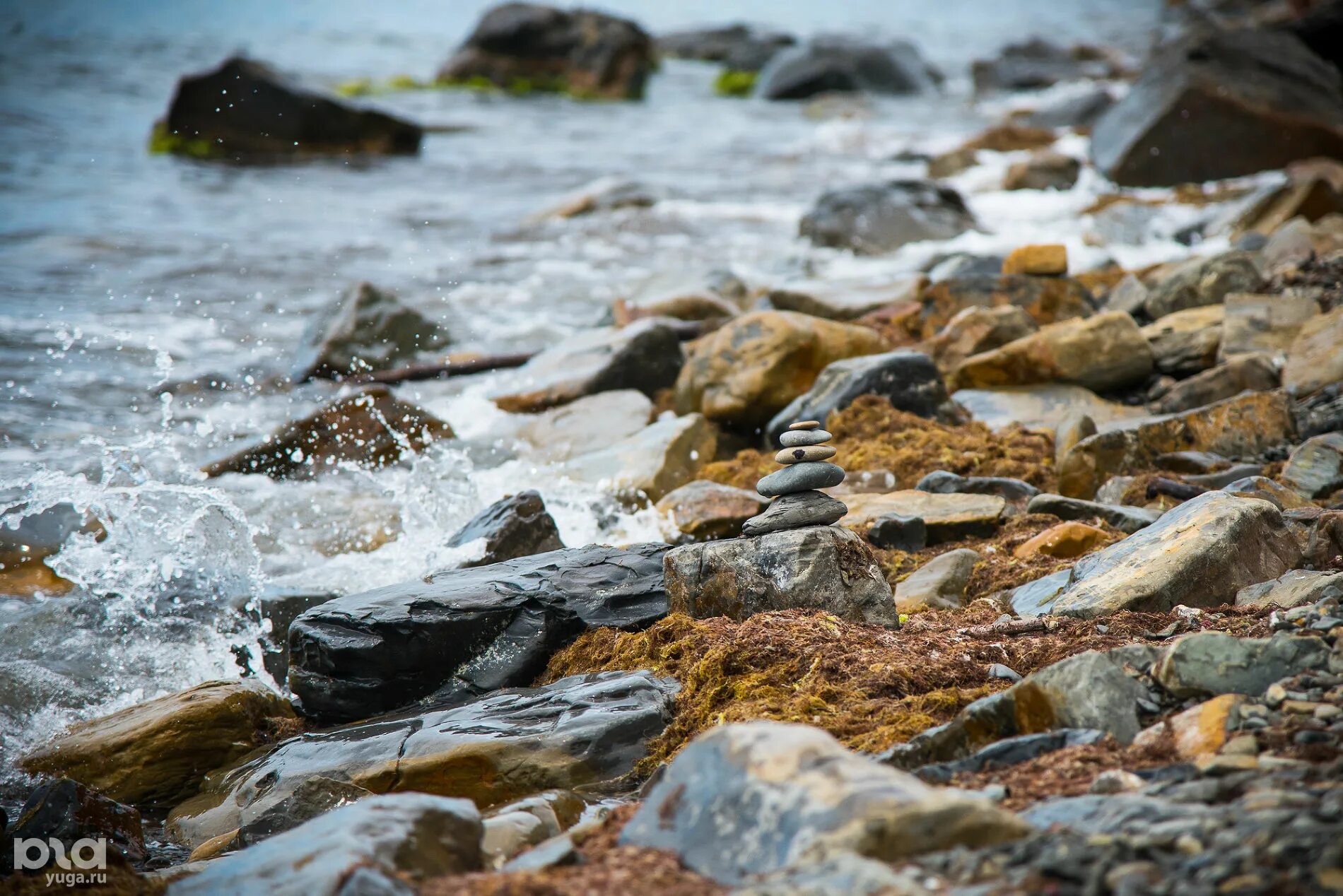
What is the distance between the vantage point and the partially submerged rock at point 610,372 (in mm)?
6820

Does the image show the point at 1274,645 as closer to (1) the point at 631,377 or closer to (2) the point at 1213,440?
(2) the point at 1213,440

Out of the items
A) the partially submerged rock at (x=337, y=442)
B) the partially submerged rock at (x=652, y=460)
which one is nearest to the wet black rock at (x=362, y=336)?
the partially submerged rock at (x=337, y=442)

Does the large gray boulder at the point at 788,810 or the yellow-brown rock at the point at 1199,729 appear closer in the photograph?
the large gray boulder at the point at 788,810

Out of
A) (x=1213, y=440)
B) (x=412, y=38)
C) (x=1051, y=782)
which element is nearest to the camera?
(x=1051, y=782)

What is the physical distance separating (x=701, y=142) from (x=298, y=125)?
6.67 m

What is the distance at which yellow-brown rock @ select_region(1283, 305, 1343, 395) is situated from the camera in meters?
5.26

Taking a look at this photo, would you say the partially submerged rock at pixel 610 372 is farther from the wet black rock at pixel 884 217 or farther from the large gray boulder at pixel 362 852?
the large gray boulder at pixel 362 852

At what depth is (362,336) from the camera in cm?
790

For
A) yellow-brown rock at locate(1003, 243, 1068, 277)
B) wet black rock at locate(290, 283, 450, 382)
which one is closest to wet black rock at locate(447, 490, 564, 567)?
wet black rock at locate(290, 283, 450, 382)

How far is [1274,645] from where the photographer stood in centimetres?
254

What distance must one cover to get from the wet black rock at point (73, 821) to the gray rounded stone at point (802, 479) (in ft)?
7.23

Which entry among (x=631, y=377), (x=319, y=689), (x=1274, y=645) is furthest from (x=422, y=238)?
(x=1274, y=645)

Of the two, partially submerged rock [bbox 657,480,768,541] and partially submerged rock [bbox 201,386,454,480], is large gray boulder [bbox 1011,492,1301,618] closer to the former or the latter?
partially submerged rock [bbox 657,480,768,541]

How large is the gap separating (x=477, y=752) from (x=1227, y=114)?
12145 mm
